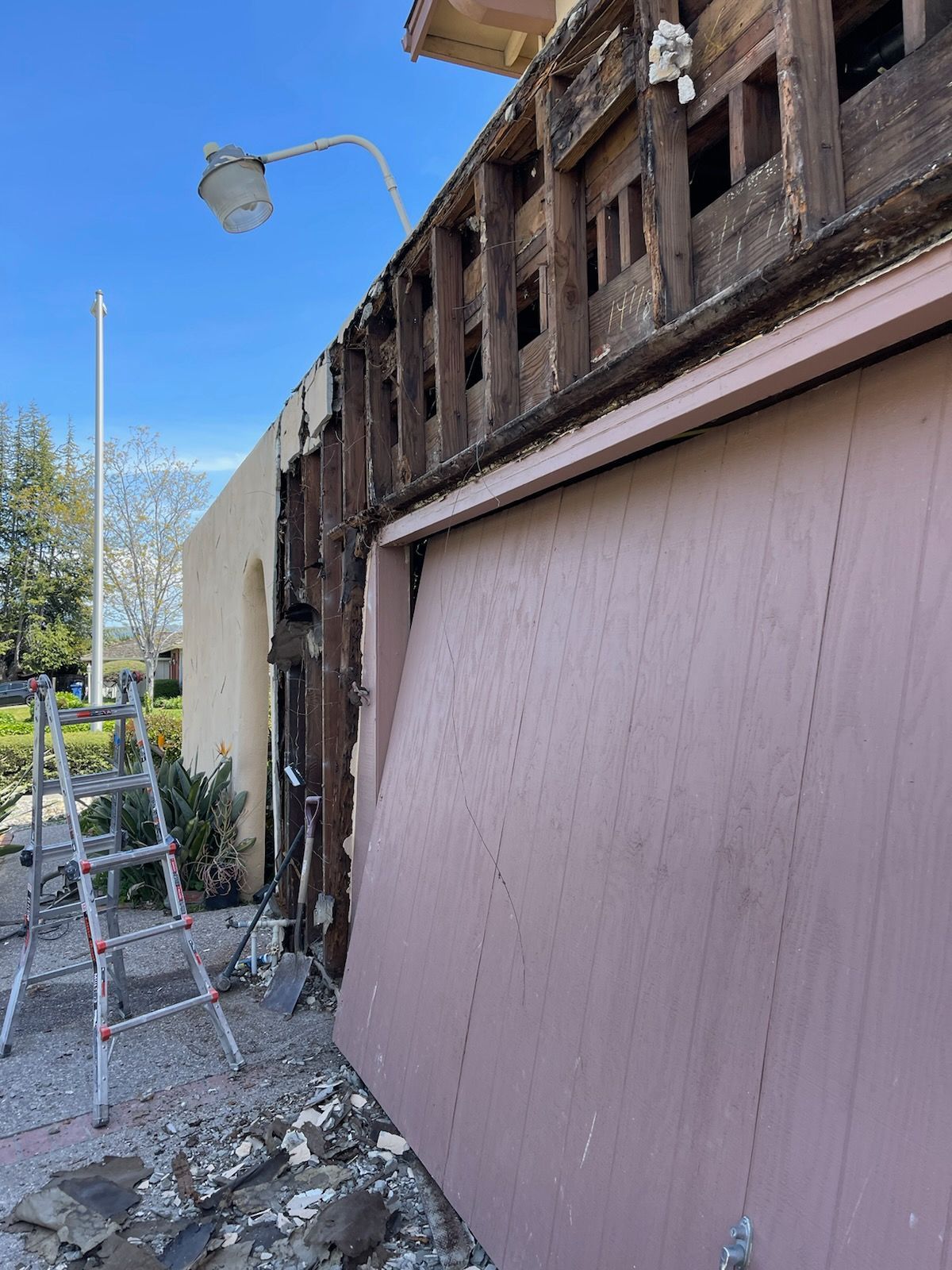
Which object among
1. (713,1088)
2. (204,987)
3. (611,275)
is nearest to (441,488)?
(611,275)

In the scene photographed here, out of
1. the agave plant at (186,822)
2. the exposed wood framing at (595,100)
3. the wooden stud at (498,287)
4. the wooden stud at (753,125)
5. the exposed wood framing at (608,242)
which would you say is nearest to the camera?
the wooden stud at (753,125)

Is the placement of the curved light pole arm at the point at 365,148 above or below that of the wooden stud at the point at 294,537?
above

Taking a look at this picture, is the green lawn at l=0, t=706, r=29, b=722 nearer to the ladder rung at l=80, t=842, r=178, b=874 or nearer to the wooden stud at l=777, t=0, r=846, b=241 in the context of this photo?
the ladder rung at l=80, t=842, r=178, b=874

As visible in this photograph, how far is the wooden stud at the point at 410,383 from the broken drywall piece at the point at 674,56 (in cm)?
174

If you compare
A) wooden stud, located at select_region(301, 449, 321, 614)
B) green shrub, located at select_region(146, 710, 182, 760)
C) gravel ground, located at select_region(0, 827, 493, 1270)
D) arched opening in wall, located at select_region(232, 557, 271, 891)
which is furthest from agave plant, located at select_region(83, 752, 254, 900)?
green shrub, located at select_region(146, 710, 182, 760)

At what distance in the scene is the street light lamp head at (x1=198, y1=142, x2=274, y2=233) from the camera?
13.8 ft

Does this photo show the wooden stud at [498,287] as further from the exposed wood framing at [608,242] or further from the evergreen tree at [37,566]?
the evergreen tree at [37,566]

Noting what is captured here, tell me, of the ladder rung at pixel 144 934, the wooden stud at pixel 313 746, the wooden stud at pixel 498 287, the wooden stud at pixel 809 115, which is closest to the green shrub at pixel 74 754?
the wooden stud at pixel 313 746

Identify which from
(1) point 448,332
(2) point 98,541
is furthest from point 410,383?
(2) point 98,541

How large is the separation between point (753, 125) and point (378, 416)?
93.0 inches

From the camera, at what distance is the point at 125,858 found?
139 inches

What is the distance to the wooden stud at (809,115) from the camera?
1386 millimetres

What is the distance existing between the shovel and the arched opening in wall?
1900 millimetres

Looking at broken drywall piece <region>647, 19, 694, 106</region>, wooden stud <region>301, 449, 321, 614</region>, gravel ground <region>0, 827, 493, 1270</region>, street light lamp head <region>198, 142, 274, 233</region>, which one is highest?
street light lamp head <region>198, 142, 274, 233</region>
